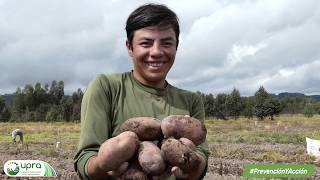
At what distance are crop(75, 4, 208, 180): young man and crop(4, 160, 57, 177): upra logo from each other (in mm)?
7447

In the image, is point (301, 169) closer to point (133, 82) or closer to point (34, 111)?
point (133, 82)

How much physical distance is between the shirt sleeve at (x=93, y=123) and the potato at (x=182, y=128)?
0.33m

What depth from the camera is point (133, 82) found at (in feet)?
6.95

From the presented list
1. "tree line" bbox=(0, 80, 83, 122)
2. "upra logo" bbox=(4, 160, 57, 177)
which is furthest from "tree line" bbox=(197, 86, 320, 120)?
"upra logo" bbox=(4, 160, 57, 177)

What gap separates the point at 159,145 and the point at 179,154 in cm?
17

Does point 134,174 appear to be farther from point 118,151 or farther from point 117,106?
point 117,106

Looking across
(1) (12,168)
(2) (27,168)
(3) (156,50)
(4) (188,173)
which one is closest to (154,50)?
(3) (156,50)

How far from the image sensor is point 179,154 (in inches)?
57.7

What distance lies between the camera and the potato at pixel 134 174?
1.47 m

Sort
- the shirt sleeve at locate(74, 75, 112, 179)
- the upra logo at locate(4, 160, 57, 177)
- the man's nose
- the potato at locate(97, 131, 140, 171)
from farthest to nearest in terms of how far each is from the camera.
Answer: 1. the upra logo at locate(4, 160, 57, 177)
2. the man's nose
3. the shirt sleeve at locate(74, 75, 112, 179)
4. the potato at locate(97, 131, 140, 171)

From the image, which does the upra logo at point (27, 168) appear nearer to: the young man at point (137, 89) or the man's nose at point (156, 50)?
the young man at point (137, 89)

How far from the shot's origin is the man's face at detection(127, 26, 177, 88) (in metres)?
1.92

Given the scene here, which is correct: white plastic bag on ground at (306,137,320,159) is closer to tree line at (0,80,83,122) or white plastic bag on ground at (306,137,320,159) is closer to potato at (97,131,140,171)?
potato at (97,131,140,171)

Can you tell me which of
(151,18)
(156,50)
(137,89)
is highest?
(151,18)
